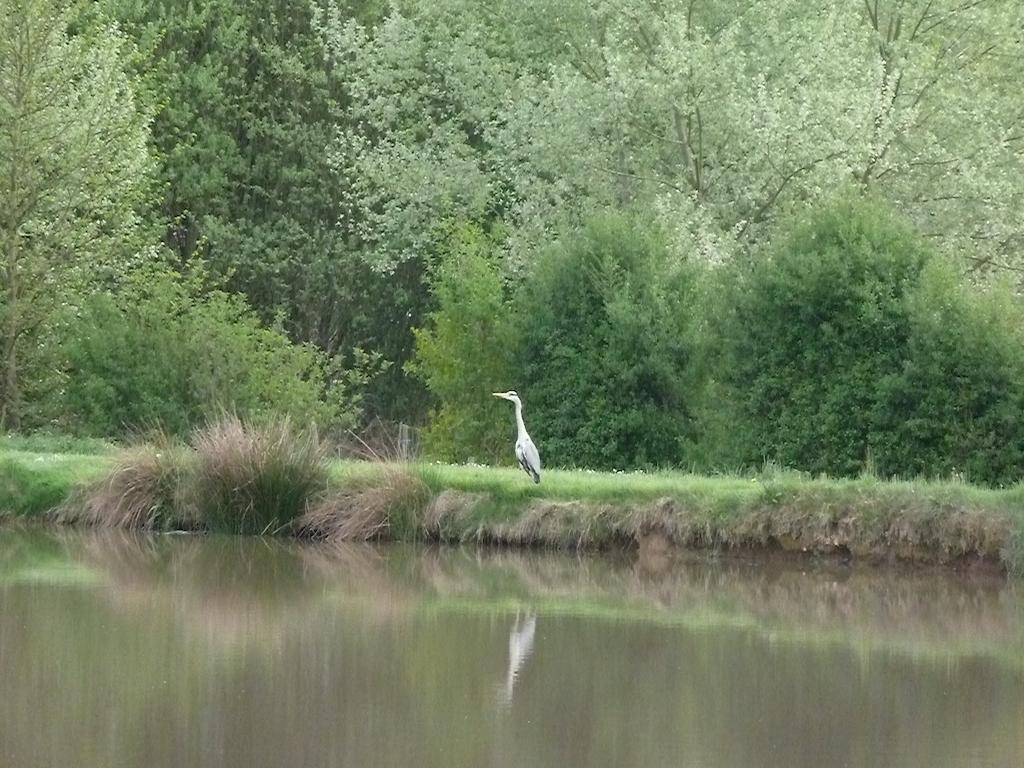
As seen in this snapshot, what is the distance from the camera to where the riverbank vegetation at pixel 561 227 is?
23484mm

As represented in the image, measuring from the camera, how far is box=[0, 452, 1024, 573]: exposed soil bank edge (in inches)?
779

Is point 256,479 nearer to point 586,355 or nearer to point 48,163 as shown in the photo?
point 586,355

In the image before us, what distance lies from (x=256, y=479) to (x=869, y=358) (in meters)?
7.79

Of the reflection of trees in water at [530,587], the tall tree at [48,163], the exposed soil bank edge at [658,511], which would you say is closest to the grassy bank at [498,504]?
the exposed soil bank edge at [658,511]

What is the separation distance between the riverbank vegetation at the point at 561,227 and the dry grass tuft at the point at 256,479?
0.28 ft

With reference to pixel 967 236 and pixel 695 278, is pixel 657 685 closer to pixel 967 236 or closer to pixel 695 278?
pixel 695 278

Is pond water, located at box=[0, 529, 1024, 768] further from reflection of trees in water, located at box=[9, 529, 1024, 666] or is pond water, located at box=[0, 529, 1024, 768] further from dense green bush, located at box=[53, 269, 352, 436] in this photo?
dense green bush, located at box=[53, 269, 352, 436]

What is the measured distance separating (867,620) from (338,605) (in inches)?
192

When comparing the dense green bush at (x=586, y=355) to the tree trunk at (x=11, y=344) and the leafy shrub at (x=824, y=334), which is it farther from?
the tree trunk at (x=11, y=344)

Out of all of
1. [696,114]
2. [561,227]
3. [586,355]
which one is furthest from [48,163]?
[696,114]

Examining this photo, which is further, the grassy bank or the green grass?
the green grass

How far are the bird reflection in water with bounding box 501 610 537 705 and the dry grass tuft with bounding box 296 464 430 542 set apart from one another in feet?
12.9

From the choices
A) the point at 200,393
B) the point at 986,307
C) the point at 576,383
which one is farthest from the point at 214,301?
the point at 986,307

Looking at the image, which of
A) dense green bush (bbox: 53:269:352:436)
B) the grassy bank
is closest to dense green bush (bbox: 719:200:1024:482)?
the grassy bank
